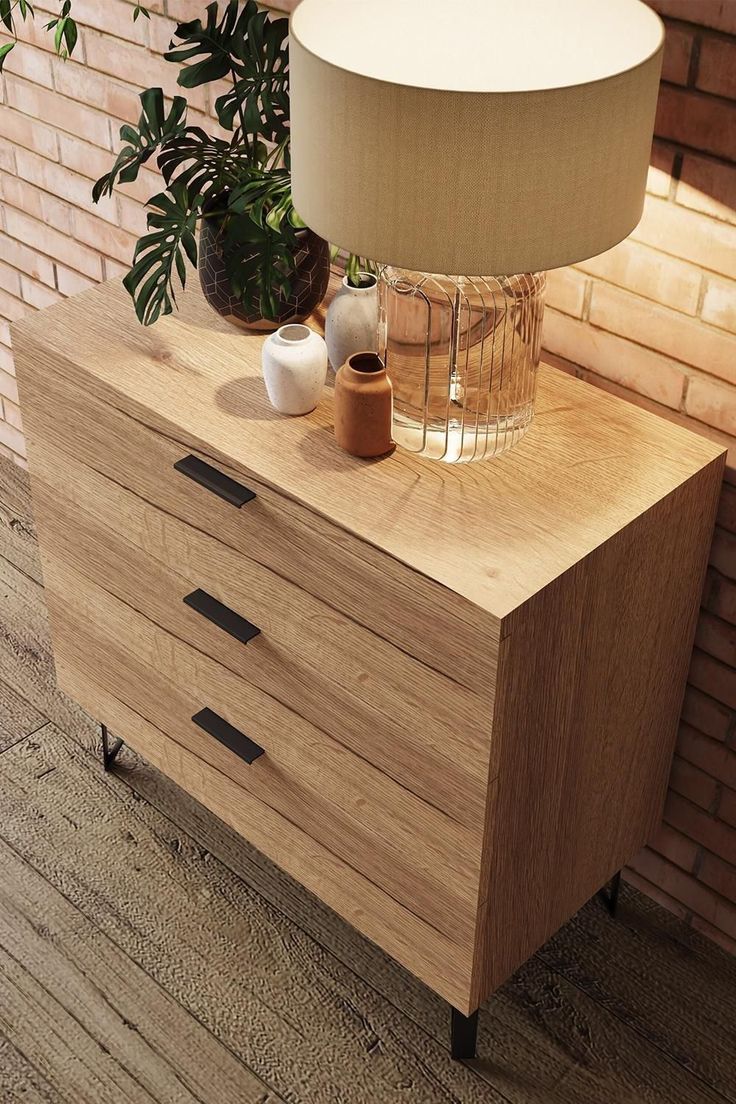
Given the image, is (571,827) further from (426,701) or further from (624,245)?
(624,245)

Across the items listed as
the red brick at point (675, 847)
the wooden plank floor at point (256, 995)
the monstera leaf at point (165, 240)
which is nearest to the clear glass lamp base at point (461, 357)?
the monstera leaf at point (165, 240)

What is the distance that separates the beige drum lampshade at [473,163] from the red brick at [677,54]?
55 millimetres

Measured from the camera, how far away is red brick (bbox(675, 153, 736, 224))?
1434mm

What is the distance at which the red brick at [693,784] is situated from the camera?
1.86 meters

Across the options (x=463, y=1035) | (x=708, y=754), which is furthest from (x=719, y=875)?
(x=463, y=1035)

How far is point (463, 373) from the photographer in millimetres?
1522

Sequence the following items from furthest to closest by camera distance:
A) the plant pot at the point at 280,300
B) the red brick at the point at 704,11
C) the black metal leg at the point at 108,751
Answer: the black metal leg at the point at 108,751 → the plant pot at the point at 280,300 → the red brick at the point at 704,11

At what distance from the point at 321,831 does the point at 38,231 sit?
138cm

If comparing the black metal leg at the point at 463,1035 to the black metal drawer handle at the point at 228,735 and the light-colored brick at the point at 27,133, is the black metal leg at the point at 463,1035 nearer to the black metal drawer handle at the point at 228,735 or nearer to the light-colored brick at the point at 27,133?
the black metal drawer handle at the point at 228,735

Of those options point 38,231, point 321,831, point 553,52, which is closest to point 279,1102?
point 321,831

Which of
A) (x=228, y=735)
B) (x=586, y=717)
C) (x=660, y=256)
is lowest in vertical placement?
(x=228, y=735)

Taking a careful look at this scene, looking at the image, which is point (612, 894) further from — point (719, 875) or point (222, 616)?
point (222, 616)

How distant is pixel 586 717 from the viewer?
1579mm

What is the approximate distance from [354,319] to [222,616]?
0.41m
